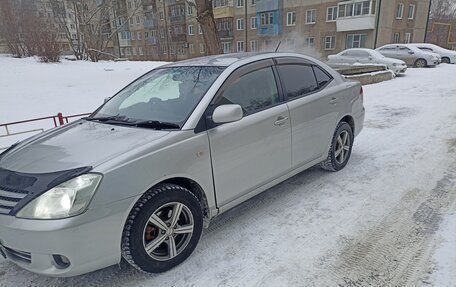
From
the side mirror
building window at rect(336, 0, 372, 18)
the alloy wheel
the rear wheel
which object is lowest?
the rear wheel

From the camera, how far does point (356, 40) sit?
95.4ft

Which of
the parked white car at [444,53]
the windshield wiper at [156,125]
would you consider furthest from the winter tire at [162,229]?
the parked white car at [444,53]

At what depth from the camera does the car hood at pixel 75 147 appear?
7.39ft

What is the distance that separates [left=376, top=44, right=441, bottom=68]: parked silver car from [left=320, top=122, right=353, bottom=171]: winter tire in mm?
17990

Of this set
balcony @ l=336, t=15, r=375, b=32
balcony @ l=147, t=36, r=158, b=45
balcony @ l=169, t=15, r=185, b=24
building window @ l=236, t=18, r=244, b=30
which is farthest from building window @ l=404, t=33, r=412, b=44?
balcony @ l=147, t=36, r=158, b=45

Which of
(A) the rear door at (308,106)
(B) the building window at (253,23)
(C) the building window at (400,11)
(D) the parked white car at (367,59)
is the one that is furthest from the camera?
(B) the building window at (253,23)

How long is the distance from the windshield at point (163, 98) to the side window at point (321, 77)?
1552mm

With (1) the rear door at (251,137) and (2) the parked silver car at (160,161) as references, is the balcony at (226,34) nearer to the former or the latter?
(2) the parked silver car at (160,161)

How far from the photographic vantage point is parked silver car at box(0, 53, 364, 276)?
2068 millimetres

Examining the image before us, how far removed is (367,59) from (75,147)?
1828 centimetres

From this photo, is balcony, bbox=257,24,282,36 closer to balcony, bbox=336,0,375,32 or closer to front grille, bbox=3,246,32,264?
balcony, bbox=336,0,375,32

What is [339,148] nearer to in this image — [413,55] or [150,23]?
[413,55]

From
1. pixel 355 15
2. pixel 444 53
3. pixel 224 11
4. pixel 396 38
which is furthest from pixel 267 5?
pixel 444 53

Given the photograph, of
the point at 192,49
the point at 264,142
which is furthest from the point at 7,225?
the point at 192,49
